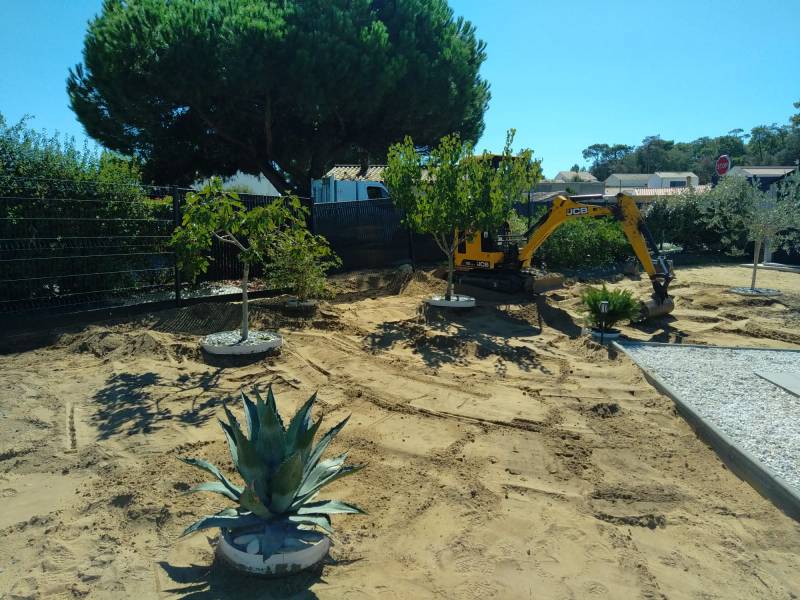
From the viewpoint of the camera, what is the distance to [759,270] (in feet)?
61.1

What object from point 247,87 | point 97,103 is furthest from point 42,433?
point 97,103

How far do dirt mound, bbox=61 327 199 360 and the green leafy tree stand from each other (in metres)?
11.0

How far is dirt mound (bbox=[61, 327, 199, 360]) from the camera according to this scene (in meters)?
7.18

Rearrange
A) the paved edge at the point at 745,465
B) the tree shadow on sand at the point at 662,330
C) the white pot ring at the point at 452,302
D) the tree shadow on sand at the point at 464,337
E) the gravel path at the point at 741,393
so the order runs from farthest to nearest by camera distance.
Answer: the white pot ring at the point at 452,302 → the tree shadow on sand at the point at 662,330 → the tree shadow on sand at the point at 464,337 → the gravel path at the point at 741,393 → the paved edge at the point at 745,465

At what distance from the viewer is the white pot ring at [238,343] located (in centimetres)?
711

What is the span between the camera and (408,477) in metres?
4.46

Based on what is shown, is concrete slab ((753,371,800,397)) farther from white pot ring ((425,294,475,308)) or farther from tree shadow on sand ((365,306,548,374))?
white pot ring ((425,294,475,308))

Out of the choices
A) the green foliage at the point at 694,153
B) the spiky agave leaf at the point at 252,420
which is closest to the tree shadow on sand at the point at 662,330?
the spiky agave leaf at the point at 252,420

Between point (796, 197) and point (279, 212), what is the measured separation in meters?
15.8

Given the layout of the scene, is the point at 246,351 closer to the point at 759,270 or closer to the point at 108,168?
the point at 108,168

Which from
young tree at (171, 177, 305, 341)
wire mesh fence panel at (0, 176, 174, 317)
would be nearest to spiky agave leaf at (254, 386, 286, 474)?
young tree at (171, 177, 305, 341)

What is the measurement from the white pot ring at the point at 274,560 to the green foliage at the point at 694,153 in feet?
279

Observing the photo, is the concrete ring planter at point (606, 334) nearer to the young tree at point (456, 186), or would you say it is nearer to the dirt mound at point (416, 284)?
the young tree at point (456, 186)

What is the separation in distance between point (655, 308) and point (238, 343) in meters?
7.34
